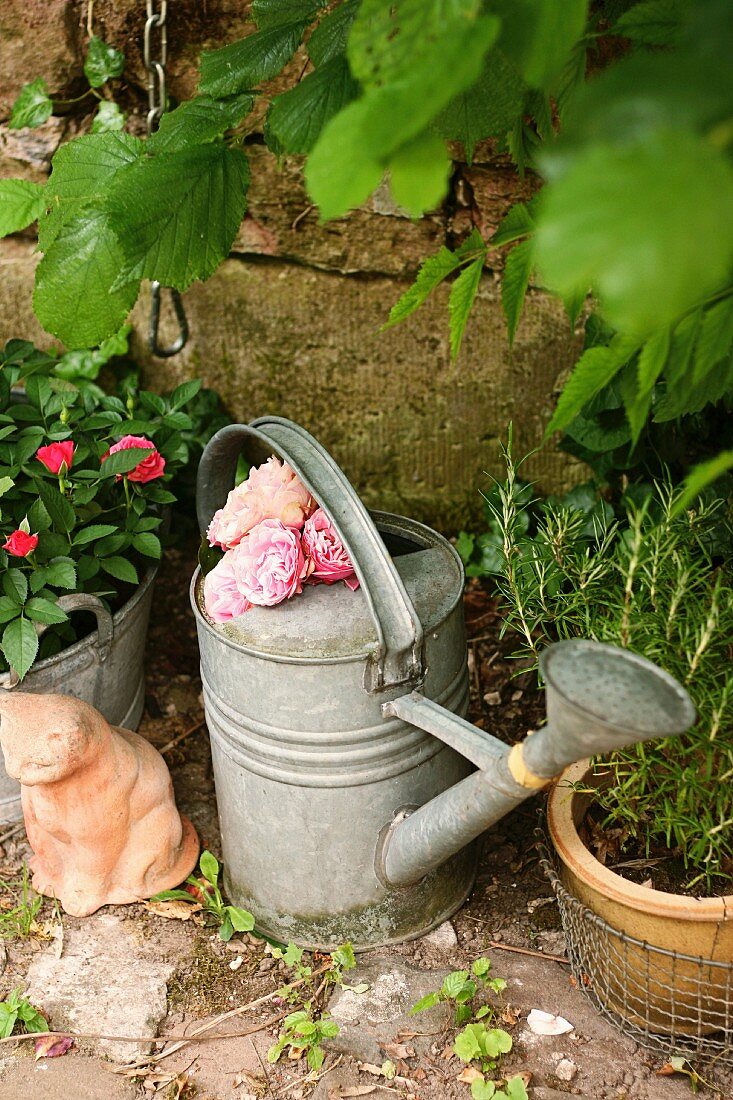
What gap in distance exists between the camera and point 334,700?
4.90 feet

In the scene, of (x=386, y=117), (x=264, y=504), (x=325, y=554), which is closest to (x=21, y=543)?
(x=264, y=504)

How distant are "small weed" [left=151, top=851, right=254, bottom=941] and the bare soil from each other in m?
0.03

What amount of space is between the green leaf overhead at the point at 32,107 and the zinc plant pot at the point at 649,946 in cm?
174

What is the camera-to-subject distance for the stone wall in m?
2.13

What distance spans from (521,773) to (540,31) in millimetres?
841

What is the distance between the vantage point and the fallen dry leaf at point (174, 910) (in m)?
1.80

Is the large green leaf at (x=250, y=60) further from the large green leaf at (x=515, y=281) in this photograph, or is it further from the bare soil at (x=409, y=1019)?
the bare soil at (x=409, y=1019)

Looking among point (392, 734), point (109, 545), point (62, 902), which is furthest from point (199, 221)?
point (62, 902)

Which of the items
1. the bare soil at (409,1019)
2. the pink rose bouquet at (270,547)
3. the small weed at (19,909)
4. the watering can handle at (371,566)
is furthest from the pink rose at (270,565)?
the small weed at (19,909)

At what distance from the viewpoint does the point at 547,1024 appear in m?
1.55

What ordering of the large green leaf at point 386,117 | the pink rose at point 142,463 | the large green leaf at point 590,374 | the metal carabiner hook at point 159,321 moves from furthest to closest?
the metal carabiner hook at point 159,321 < the pink rose at point 142,463 < the large green leaf at point 590,374 < the large green leaf at point 386,117

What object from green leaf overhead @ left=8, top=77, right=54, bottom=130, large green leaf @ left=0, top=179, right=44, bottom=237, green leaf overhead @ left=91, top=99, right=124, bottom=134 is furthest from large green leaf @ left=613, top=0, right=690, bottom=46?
green leaf overhead @ left=8, top=77, right=54, bottom=130

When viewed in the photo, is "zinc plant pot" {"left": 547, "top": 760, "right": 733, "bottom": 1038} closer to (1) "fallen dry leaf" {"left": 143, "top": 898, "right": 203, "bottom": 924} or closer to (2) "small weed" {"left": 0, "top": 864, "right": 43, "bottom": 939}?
(1) "fallen dry leaf" {"left": 143, "top": 898, "right": 203, "bottom": 924}

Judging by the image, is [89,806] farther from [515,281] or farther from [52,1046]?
[515,281]
